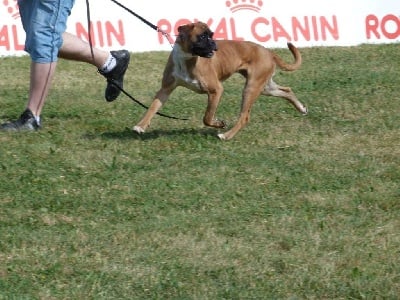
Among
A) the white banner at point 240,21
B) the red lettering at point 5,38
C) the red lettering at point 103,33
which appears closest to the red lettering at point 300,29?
the white banner at point 240,21

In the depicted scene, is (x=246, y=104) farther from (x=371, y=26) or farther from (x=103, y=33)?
(x=371, y=26)

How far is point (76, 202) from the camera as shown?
5988 millimetres

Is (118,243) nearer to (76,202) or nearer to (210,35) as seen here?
(76,202)

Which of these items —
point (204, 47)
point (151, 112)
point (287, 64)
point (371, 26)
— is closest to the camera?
point (204, 47)

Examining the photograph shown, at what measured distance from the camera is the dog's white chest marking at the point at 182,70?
7336 millimetres

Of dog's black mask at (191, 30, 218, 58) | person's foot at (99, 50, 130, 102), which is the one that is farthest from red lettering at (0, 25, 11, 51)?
dog's black mask at (191, 30, 218, 58)

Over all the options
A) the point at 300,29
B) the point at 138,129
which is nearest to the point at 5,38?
the point at 300,29

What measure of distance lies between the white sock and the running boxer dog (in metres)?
0.53

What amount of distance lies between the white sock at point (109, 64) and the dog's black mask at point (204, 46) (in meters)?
1.02

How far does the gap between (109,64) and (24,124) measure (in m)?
0.90

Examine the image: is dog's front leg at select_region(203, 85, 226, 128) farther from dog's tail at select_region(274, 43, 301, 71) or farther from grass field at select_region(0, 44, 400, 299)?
dog's tail at select_region(274, 43, 301, 71)

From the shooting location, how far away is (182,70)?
24.3ft

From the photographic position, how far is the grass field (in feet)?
16.3

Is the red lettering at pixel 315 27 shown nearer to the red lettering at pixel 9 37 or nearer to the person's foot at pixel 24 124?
the red lettering at pixel 9 37
